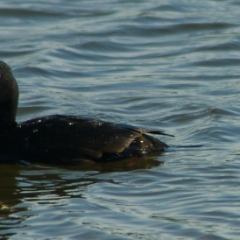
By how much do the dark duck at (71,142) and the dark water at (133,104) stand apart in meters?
0.12

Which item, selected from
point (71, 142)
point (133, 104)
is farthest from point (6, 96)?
point (133, 104)

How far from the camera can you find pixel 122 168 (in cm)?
808

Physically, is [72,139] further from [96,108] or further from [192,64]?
[192,64]

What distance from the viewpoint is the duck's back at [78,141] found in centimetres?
809

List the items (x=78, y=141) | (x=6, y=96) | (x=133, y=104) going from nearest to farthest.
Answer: (x=78, y=141) < (x=6, y=96) < (x=133, y=104)

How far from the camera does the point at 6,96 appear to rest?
862cm

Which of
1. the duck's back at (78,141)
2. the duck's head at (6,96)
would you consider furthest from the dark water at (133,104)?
the duck's head at (6,96)

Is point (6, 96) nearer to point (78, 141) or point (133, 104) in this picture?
point (78, 141)

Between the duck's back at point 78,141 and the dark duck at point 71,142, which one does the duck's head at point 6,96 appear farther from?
the duck's back at point 78,141

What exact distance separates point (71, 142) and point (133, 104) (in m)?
2.62

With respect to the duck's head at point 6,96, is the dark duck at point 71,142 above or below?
below

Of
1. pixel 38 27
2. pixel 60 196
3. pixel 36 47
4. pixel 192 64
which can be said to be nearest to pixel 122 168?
pixel 60 196

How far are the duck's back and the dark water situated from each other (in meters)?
0.12

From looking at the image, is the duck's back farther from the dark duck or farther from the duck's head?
the duck's head
